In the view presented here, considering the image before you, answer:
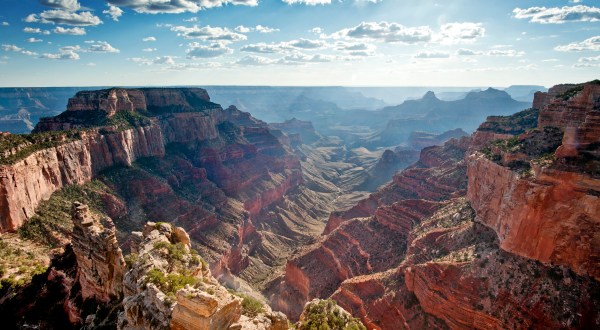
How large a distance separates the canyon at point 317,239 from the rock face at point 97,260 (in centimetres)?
14

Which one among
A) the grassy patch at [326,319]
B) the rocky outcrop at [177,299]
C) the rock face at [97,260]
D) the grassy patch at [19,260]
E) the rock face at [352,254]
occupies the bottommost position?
the rock face at [352,254]

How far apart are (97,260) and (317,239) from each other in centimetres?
5058

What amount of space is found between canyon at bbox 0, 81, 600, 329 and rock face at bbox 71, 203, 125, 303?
14 centimetres

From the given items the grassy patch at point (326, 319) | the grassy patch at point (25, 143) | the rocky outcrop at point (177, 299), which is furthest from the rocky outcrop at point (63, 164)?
the grassy patch at point (326, 319)

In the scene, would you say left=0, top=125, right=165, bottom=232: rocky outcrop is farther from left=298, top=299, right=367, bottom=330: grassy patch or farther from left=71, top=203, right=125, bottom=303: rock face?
left=298, top=299, right=367, bottom=330: grassy patch

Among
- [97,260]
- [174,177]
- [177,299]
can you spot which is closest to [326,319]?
[177,299]

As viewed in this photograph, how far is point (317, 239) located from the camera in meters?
76.2

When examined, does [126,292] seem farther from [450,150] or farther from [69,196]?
[450,150]

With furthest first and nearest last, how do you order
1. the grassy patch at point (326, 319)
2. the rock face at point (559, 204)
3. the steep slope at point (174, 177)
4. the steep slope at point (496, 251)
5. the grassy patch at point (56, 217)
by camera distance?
the steep slope at point (174, 177), the grassy patch at point (56, 217), the steep slope at point (496, 251), the rock face at point (559, 204), the grassy patch at point (326, 319)

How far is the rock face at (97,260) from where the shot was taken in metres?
30.9

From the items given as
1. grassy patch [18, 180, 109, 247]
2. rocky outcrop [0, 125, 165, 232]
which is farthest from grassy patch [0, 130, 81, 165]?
grassy patch [18, 180, 109, 247]

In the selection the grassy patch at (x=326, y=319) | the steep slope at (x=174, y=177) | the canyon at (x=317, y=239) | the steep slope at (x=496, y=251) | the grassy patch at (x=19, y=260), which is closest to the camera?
the grassy patch at (x=326, y=319)

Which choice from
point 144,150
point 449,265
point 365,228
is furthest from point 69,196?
point 449,265

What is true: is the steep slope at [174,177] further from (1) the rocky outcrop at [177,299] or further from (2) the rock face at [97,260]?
(1) the rocky outcrop at [177,299]
